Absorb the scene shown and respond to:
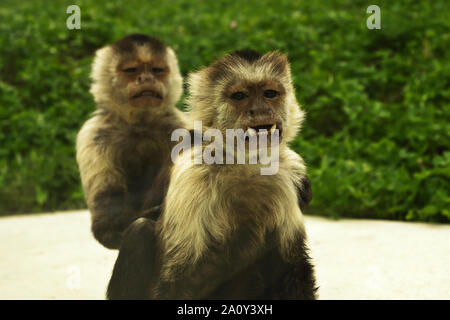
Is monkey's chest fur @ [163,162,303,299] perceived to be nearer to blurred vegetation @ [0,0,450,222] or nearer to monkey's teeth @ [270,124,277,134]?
monkey's teeth @ [270,124,277,134]

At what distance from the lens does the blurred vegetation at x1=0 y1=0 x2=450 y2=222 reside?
465 centimetres

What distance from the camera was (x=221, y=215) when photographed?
210cm

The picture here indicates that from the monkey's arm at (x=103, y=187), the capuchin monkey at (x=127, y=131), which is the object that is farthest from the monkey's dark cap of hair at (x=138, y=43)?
the monkey's arm at (x=103, y=187)

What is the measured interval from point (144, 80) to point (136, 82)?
0.06 meters

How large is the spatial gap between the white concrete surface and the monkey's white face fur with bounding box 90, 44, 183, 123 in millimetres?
828

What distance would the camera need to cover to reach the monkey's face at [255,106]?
76.8 inches

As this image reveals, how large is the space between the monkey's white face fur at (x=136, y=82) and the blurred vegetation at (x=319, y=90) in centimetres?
126

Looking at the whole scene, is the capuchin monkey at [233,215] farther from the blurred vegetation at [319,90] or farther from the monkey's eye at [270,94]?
the blurred vegetation at [319,90]

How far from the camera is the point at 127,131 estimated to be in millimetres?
3080

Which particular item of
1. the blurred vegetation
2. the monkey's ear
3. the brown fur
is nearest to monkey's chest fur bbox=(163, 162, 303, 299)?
the brown fur

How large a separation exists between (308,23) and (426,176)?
3.03m

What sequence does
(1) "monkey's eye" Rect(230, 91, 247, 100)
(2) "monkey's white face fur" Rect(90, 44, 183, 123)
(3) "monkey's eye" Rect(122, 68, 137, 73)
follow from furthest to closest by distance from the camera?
1. (3) "monkey's eye" Rect(122, 68, 137, 73)
2. (2) "monkey's white face fur" Rect(90, 44, 183, 123)
3. (1) "monkey's eye" Rect(230, 91, 247, 100)

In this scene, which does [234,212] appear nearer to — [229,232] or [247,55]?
[229,232]

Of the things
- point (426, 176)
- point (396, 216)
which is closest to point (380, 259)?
point (396, 216)
